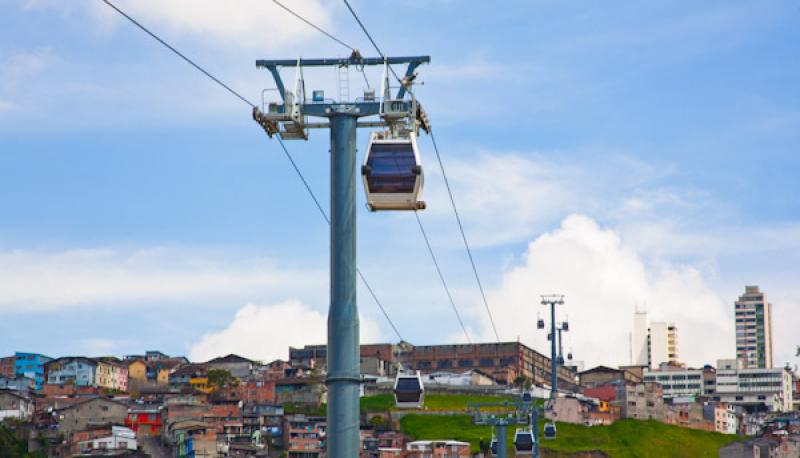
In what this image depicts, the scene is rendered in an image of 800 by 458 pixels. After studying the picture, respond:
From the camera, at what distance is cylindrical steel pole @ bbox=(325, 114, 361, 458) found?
59.4 ft

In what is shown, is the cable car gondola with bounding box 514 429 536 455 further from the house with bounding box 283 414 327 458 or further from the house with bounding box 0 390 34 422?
the house with bounding box 0 390 34 422

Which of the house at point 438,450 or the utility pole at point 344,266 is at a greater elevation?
the utility pole at point 344,266

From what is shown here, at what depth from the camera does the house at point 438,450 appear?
441 ft

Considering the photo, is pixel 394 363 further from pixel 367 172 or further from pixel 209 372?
pixel 367 172

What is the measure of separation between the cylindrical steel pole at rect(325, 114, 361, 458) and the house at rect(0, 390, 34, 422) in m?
131

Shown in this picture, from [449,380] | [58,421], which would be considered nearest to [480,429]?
[449,380]

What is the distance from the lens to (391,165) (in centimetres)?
1952

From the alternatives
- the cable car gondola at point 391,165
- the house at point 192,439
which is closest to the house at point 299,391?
the house at point 192,439

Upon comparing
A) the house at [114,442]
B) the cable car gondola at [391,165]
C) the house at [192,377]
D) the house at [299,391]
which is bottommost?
the house at [114,442]

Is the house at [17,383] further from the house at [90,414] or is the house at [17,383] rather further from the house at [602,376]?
the house at [602,376]

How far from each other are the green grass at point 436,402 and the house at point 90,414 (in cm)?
3021

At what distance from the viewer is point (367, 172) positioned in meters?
19.4

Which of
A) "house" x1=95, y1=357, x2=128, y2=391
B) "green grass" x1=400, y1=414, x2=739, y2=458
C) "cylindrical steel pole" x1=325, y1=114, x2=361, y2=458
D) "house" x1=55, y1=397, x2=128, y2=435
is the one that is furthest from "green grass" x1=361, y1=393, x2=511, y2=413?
"cylindrical steel pole" x1=325, y1=114, x2=361, y2=458

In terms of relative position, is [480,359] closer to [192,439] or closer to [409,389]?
[192,439]
